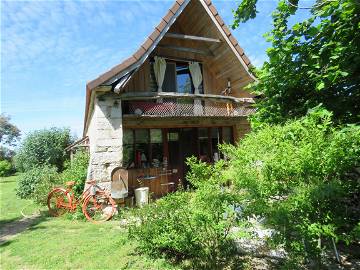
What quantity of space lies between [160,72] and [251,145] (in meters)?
8.08

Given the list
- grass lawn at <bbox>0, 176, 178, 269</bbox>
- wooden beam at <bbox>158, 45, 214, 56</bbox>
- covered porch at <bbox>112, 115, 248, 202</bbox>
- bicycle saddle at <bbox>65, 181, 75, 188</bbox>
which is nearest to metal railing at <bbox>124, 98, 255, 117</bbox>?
covered porch at <bbox>112, 115, 248, 202</bbox>

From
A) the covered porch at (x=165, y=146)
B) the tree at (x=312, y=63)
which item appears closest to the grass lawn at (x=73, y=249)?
the covered porch at (x=165, y=146)

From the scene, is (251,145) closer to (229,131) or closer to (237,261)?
(237,261)

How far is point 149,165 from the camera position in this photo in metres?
10.6

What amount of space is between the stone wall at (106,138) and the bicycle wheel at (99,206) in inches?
17.4

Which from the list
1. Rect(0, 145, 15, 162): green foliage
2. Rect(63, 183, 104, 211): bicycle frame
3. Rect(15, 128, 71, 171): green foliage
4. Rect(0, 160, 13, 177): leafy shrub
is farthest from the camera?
Rect(0, 145, 15, 162): green foliage

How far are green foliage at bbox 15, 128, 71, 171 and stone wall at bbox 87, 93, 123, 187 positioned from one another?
12.8 metres

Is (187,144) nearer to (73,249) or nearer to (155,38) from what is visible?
(155,38)

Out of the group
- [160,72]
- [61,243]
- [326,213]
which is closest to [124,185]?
[61,243]

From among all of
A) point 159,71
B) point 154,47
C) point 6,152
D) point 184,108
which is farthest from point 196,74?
point 6,152

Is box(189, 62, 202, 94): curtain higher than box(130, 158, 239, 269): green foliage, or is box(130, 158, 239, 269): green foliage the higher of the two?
box(189, 62, 202, 94): curtain

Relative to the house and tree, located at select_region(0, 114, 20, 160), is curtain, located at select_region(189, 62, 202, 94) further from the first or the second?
tree, located at select_region(0, 114, 20, 160)

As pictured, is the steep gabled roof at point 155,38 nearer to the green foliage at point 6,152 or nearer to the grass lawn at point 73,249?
the grass lawn at point 73,249

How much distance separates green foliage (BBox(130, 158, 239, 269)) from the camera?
364 cm
